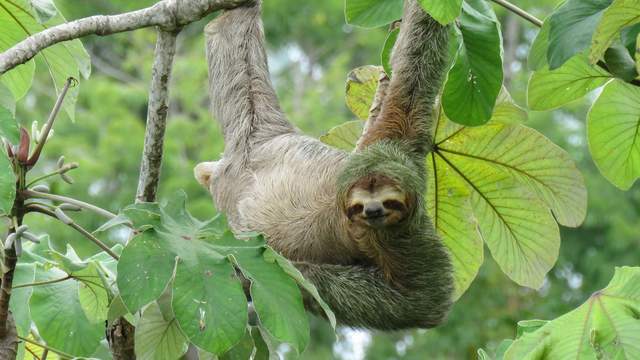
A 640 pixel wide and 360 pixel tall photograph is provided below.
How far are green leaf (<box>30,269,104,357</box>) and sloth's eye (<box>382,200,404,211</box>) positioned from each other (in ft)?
4.64

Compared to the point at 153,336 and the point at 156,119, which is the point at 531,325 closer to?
the point at 153,336

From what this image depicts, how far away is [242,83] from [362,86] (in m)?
1.10

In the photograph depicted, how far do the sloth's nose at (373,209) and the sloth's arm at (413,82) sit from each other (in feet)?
1.68

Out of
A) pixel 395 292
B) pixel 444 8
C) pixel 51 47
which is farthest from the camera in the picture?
pixel 395 292

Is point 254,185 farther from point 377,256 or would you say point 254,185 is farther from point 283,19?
point 283,19

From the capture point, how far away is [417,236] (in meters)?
4.84

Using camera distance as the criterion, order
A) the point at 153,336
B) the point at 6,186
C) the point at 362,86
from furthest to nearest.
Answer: the point at 362,86, the point at 153,336, the point at 6,186

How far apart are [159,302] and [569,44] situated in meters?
1.93

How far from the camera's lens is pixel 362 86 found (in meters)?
5.42

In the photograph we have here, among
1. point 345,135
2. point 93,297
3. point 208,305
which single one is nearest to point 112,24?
point 93,297

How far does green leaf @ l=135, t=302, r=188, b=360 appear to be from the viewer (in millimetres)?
4008

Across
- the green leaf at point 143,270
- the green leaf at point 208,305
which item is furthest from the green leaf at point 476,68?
the green leaf at point 143,270

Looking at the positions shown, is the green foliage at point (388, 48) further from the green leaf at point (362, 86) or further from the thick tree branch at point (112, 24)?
the thick tree branch at point (112, 24)

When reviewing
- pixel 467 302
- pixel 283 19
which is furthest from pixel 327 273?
pixel 283 19
